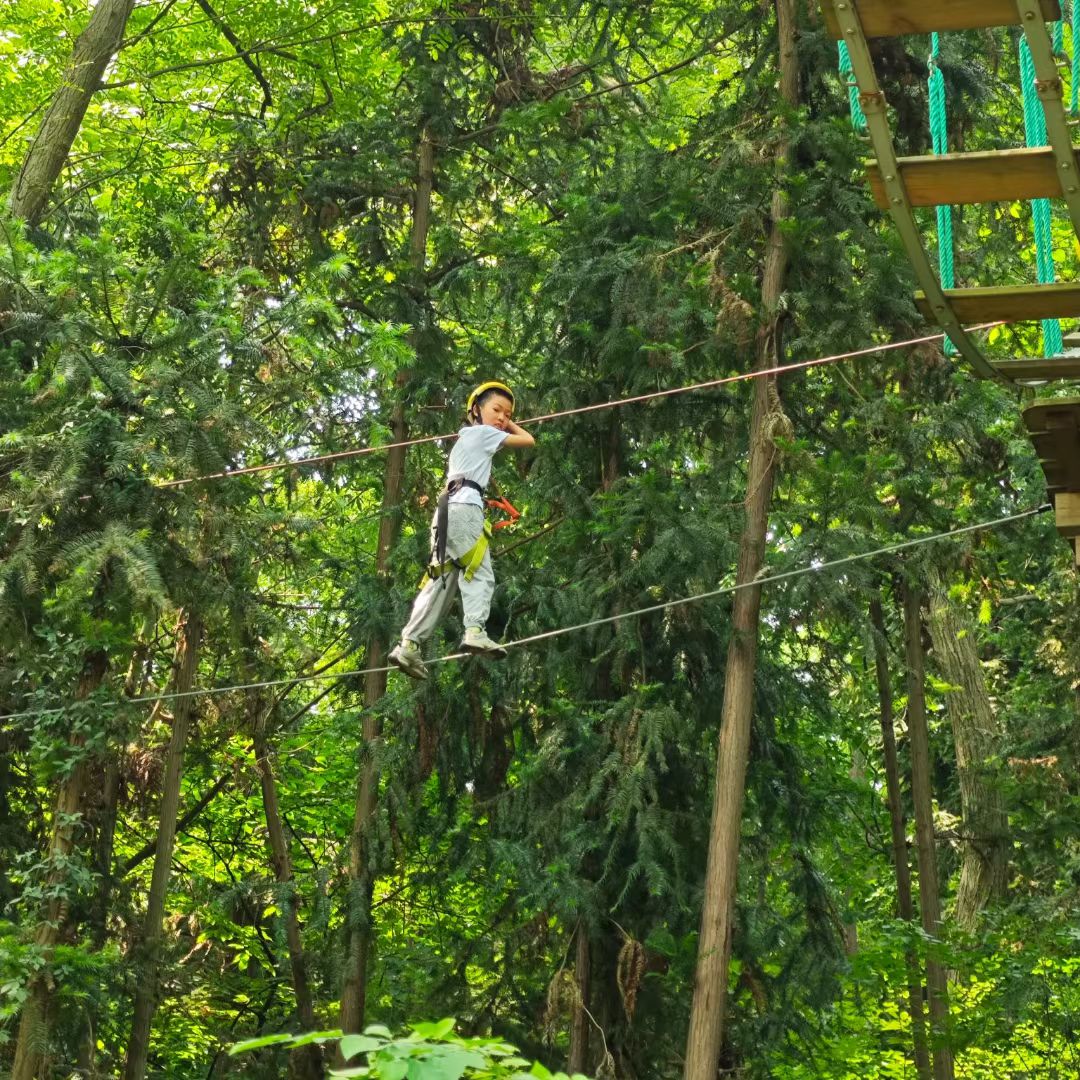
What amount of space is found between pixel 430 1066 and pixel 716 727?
32.1 feet

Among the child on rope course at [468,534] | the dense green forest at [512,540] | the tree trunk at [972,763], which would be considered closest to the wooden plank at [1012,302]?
the child on rope course at [468,534]

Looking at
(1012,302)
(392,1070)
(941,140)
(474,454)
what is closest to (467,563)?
(474,454)

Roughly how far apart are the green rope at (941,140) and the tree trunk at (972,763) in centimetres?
1037

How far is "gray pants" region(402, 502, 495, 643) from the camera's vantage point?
812 cm

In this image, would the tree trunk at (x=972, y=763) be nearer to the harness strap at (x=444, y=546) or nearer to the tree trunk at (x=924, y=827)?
the tree trunk at (x=924, y=827)

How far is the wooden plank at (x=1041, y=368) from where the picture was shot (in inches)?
234

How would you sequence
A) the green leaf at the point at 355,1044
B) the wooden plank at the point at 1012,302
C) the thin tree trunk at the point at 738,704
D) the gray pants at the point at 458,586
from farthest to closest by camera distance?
1. the thin tree trunk at the point at 738,704
2. the gray pants at the point at 458,586
3. the wooden plank at the point at 1012,302
4. the green leaf at the point at 355,1044

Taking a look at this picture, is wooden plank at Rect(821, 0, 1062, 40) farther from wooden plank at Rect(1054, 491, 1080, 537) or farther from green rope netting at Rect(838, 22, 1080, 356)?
wooden plank at Rect(1054, 491, 1080, 537)

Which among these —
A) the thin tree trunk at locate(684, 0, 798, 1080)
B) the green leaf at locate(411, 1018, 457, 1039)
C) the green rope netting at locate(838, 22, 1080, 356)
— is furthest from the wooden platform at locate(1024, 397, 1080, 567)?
the thin tree trunk at locate(684, 0, 798, 1080)

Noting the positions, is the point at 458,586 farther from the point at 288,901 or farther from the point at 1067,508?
the point at 288,901

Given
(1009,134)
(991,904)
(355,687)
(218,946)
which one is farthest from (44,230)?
(991,904)

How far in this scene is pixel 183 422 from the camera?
366 inches

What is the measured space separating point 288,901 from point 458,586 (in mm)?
5663

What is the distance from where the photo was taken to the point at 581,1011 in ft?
37.1
